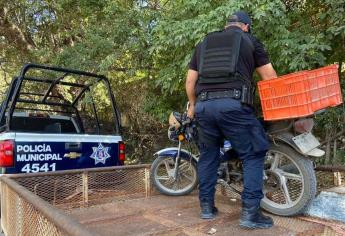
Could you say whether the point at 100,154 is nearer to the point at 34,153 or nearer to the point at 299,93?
the point at 34,153

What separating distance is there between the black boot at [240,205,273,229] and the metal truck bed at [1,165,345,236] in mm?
62

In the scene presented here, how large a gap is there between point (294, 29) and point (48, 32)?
7.30 meters

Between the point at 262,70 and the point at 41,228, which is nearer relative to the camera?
the point at 41,228

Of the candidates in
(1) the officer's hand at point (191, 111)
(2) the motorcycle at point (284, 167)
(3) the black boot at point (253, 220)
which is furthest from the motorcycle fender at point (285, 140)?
(1) the officer's hand at point (191, 111)

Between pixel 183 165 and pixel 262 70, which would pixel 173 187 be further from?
pixel 262 70

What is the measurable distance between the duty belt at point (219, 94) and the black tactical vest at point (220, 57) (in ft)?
0.30

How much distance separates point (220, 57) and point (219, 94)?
0.30 metres

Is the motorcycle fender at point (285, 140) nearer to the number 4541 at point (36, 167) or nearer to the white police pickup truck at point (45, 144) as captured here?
the white police pickup truck at point (45, 144)

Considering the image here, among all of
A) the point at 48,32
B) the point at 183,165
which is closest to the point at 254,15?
the point at 183,165

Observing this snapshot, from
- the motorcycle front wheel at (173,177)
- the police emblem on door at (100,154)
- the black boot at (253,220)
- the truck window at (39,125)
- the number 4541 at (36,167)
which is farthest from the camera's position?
the truck window at (39,125)

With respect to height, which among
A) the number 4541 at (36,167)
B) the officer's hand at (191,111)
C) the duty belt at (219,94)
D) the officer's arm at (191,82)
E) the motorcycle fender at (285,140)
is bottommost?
the number 4541 at (36,167)

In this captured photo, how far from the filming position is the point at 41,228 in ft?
7.15

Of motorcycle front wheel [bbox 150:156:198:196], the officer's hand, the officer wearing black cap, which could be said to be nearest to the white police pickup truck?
motorcycle front wheel [bbox 150:156:198:196]

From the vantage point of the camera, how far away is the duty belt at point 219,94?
3.09m
